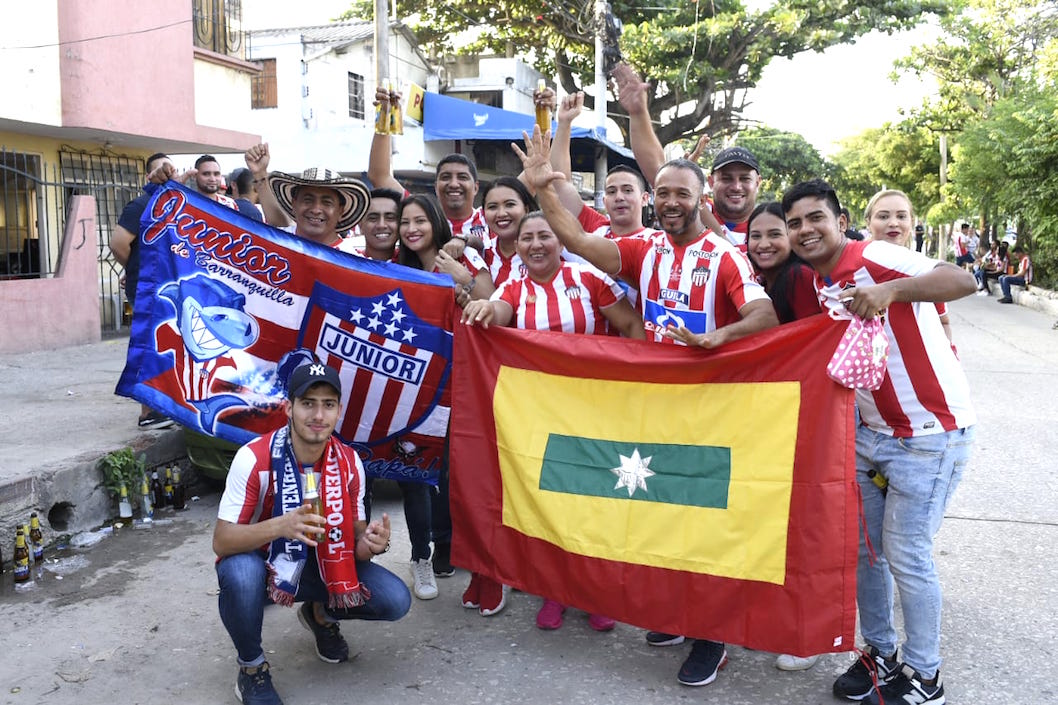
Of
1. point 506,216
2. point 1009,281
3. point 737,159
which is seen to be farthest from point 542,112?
point 1009,281

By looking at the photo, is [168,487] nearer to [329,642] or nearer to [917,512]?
[329,642]

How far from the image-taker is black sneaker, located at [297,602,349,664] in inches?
156

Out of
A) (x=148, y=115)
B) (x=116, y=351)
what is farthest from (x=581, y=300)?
(x=148, y=115)

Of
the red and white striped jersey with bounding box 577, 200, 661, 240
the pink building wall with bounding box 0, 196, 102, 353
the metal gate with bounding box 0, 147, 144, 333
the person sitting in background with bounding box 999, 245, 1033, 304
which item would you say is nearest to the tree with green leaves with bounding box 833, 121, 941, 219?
the person sitting in background with bounding box 999, 245, 1033, 304

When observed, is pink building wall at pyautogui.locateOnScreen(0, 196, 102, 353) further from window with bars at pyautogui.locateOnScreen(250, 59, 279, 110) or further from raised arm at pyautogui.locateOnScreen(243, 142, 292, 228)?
window with bars at pyautogui.locateOnScreen(250, 59, 279, 110)

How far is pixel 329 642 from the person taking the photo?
13.0ft

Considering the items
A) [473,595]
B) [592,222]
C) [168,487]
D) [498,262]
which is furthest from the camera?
[168,487]

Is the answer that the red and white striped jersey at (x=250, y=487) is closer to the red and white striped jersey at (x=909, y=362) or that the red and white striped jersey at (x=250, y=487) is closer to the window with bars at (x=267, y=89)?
the red and white striped jersey at (x=909, y=362)

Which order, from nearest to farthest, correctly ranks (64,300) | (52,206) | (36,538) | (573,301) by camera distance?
(573,301) < (36,538) < (64,300) < (52,206)

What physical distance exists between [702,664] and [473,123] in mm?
20587

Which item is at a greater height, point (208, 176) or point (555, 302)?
point (208, 176)

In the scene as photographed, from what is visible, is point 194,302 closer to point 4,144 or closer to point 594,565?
point 594,565

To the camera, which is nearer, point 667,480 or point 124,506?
point 667,480

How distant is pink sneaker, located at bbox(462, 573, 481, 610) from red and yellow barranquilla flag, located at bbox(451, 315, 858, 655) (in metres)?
0.23
